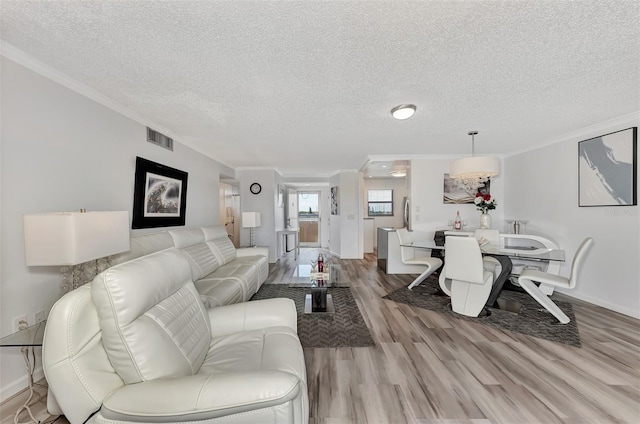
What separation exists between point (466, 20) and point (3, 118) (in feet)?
9.14

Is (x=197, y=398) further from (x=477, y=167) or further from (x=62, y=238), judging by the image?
(x=477, y=167)

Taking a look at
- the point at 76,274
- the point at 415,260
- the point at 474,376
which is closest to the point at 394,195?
the point at 415,260

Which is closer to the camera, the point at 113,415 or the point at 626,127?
the point at 113,415

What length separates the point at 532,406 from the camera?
158 centimetres

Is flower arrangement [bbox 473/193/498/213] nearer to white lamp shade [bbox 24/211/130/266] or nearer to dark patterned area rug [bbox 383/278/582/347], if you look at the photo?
dark patterned area rug [bbox 383/278/582/347]

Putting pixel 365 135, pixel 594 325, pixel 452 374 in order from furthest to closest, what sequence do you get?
pixel 365 135 < pixel 594 325 < pixel 452 374

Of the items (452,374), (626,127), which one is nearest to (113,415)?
(452,374)

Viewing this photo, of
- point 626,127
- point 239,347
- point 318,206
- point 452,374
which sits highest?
point 626,127

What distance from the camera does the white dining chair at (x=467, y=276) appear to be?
9.12 ft

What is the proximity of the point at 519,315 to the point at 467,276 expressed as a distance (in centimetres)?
78

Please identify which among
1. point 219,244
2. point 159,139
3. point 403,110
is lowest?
point 219,244

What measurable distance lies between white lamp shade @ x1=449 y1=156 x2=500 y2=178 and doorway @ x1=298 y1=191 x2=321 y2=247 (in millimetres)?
5845

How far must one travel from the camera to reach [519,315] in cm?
290

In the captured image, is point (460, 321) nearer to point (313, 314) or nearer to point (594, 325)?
point (594, 325)
